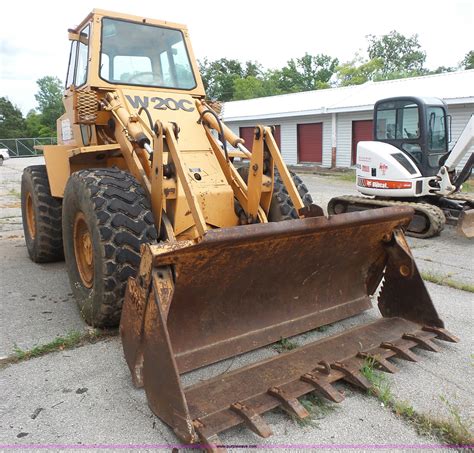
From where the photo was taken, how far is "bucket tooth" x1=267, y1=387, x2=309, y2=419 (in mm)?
2551

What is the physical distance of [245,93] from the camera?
47.3 meters

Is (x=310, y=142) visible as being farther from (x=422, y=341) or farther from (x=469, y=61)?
(x=469, y=61)

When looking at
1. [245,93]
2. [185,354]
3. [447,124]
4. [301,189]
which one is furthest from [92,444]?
[245,93]

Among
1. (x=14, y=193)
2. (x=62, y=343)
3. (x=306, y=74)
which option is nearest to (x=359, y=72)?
(x=306, y=74)

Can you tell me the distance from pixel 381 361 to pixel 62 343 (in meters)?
2.32

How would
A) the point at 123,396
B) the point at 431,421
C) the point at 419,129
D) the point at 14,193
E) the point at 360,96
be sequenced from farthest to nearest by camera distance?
1. the point at 360,96
2. the point at 14,193
3. the point at 419,129
4. the point at 123,396
5. the point at 431,421

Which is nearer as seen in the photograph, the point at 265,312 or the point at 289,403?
the point at 289,403

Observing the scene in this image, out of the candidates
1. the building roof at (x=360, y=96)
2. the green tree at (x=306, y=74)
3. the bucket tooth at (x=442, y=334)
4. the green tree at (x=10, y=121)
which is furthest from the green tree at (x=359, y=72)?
the bucket tooth at (x=442, y=334)

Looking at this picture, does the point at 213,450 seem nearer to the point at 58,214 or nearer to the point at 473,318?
the point at 473,318

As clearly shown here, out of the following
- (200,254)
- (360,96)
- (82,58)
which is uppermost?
(360,96)

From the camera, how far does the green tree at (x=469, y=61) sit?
53531 millimetres

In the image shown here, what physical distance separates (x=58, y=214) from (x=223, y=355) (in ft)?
10.6

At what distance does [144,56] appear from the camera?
4887mm

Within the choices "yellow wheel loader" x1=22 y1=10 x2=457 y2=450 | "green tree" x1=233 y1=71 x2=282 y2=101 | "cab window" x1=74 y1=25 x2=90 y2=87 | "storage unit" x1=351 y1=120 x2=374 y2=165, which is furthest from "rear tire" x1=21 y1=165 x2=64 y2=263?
"green tree" x1=233 y1=71 x2=282 y2=101
